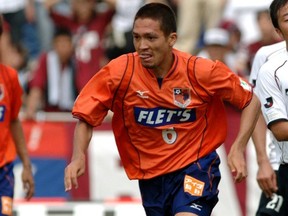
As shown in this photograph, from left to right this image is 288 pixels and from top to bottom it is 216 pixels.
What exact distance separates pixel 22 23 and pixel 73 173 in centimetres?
838

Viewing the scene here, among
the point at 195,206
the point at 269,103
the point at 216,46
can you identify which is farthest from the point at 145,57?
the point at 216,46

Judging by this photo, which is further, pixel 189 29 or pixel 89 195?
pixel 189 29

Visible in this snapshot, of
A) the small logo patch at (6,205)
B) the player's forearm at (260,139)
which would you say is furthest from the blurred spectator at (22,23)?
the player's forearm at (260,139)

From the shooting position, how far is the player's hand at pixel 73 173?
328 inches

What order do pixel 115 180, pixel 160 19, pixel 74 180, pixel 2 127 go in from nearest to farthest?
pixel 74 180
pixel 160 19
pixel 2 127
pixel 115 180

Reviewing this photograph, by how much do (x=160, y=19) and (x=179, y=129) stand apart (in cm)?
91

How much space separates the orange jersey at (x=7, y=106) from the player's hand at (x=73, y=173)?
5.55 ft

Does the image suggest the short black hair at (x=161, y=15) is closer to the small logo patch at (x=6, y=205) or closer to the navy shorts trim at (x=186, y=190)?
the navy shorts trim at (x=186, y=190)

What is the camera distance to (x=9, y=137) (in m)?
10.3

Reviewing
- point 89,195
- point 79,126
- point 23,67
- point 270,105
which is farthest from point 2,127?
point 23,67

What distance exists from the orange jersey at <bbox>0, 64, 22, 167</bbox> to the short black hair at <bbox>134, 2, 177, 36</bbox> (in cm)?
172

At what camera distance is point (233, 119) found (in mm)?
13633

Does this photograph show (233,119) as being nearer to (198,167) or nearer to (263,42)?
(263,42)

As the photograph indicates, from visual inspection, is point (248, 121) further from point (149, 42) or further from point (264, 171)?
point (149, 42)
